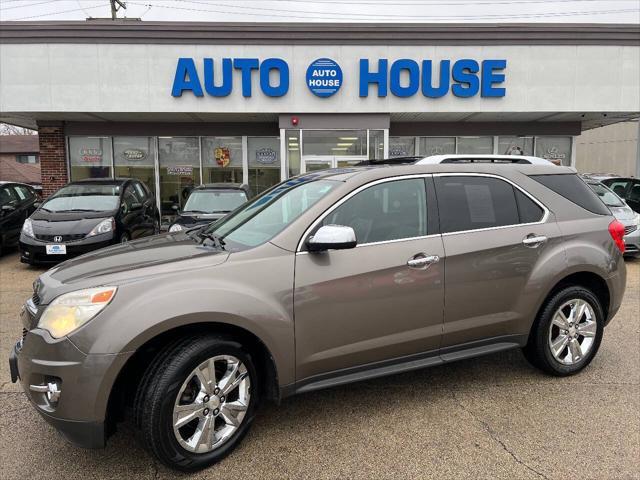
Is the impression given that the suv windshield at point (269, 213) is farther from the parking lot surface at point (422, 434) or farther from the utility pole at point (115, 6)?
the utility pole at point (115, 6)

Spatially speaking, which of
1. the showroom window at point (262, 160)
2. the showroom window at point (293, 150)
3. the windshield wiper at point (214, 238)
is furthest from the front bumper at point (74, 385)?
the showroom window at point (262, 160)

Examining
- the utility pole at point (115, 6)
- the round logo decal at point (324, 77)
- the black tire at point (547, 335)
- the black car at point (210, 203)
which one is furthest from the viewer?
the utility pole at point (115, 6)

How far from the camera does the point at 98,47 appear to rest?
1220cm

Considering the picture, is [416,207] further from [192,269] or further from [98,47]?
[98,47]

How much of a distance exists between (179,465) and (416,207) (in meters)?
2.17

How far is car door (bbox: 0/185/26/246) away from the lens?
9570 millimetres

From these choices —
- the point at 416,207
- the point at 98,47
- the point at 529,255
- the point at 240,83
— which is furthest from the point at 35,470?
the point at 98,47

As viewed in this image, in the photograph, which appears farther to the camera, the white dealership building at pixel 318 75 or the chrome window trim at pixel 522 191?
the white dealership building at pixel 318 75

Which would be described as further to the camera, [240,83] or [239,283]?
[240,83]

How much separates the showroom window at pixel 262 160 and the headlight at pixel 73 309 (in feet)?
40.4

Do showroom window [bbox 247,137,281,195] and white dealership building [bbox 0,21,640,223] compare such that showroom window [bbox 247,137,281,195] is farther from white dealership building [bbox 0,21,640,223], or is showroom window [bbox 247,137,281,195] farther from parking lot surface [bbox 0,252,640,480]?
parking lot surface [bbox 0,252,640,480]

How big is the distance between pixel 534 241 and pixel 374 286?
1.40 m

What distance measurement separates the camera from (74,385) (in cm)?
242

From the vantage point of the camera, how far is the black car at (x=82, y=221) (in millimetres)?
7879
